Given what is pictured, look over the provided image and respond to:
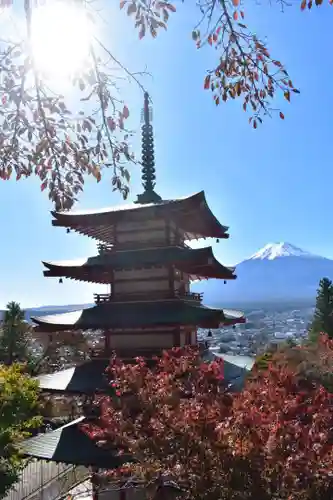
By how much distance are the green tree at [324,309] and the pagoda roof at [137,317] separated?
81.5ft

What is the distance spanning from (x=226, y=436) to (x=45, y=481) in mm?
13036

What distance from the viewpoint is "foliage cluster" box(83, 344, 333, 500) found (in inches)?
186

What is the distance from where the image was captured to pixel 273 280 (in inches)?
6314

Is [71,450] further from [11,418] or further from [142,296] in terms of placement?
[142,296]

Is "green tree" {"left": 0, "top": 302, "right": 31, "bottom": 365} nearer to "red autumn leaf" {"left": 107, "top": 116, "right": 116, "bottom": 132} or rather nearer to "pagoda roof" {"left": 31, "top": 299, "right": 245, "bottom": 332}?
"pagoda roof" {"left": 31, "top": 299, "right": 245, "bottom": 332}

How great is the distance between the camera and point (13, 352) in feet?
103

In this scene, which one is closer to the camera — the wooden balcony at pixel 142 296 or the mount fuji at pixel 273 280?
the wooden balcony at pixel 142 296

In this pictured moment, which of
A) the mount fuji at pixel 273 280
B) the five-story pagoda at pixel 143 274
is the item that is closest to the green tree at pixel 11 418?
the five-story pagoda at pixel 143 274

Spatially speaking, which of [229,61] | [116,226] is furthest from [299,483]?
[116,226]

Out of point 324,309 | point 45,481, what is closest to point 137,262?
point 45,481

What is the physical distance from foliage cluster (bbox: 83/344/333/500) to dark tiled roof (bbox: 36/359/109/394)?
15.3 feet

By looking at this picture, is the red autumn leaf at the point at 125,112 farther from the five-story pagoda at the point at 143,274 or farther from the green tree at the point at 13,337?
the green tree at the point at 13,337

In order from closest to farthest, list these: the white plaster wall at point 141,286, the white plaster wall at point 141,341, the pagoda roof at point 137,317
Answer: the pagoda roof at point 137,317 → the white plaster wall at point 141,341 → the white plaster wall at point 141,286

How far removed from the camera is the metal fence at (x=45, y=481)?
46.1ft
